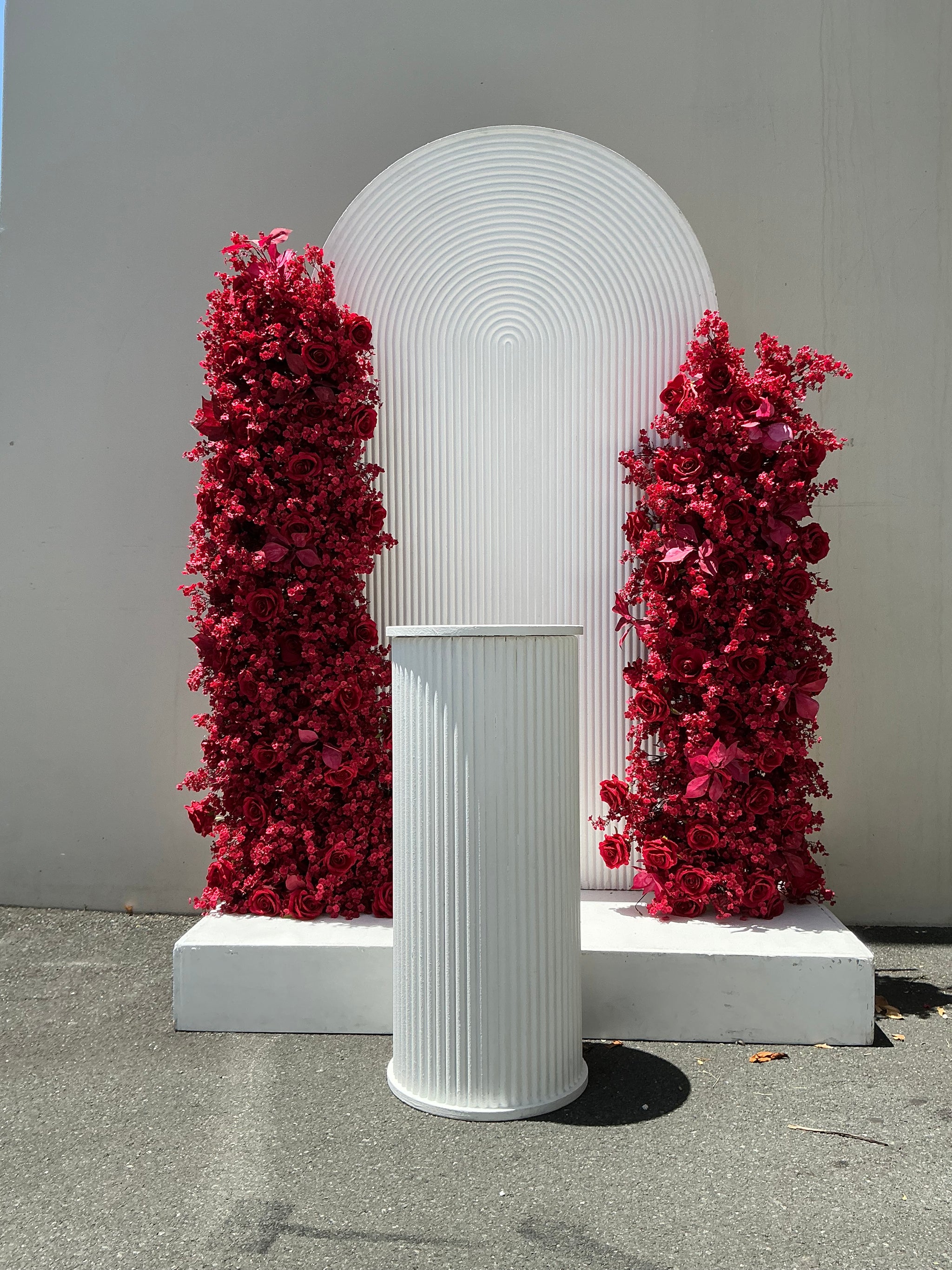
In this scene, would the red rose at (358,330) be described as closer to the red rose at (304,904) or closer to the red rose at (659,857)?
the red rose at (304,904)

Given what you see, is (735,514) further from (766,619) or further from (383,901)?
(383,901)

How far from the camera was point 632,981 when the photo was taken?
3531 mm

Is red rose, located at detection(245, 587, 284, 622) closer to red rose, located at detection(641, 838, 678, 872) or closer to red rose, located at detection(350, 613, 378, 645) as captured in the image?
red rose, located at detection(350, 613, 378, 645)

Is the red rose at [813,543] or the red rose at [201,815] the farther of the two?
the red rose at [201,815]

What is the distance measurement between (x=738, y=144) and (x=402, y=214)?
165 cm

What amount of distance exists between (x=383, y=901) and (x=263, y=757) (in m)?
0.71

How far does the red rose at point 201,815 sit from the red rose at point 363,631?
0.90 m

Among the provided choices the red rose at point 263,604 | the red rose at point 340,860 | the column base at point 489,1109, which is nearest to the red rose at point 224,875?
the red rose at point 340,860

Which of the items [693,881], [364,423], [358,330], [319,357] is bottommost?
[693,881]

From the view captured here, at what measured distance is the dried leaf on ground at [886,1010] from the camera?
12.1 feet

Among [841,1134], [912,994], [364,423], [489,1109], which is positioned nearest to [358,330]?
[364,423]

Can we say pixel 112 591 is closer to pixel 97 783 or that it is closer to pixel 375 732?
pixel 97 783

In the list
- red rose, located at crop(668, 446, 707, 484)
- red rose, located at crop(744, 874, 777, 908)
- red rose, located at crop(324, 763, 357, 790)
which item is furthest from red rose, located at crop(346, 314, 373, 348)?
red rose, located at crop(744, 874, 777, 908)

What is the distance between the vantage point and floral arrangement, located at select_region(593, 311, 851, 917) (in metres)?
3.81
